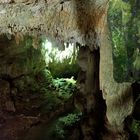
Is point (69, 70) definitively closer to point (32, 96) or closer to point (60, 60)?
point (60, 60)

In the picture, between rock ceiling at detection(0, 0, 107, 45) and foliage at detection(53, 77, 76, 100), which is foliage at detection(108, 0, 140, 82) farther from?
foliage at detection(53, 77, 76, 100)

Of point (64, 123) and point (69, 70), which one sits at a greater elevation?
point (69, 70)

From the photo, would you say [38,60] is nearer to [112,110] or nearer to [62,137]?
[62,137]

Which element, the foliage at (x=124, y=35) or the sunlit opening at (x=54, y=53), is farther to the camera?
the sunlit opening at (x=54, y=53)

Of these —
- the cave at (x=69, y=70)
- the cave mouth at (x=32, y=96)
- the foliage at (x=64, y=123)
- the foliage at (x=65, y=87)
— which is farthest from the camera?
the foliage at (x=65, y=87)

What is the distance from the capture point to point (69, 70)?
34.3ft

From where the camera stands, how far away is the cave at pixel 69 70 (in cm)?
399

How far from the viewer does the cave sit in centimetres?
399

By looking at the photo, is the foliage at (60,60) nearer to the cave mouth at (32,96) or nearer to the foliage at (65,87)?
the cave mouth at (32,96)

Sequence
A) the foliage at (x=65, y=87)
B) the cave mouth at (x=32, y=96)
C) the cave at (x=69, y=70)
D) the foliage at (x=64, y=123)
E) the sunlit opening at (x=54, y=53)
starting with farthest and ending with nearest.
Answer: the foliage at (x=65, y=87) < the sunlit opening at (x=54, y=53) < the cave mouth at (x=32, y=96) < the foliage at (x=64, y=123) < the cave at (x=69, y=70)

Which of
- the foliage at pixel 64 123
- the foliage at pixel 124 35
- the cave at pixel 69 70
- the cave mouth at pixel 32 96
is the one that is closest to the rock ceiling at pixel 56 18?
the cave at pixel 69 70

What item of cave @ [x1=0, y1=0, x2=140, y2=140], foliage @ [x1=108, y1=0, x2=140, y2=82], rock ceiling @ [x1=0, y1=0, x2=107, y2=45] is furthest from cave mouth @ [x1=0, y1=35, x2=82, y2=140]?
foliage @ [x1=108, y1=0, x2=140, y2=82]

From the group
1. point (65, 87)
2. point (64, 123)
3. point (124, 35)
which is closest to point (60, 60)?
point (65, 87)

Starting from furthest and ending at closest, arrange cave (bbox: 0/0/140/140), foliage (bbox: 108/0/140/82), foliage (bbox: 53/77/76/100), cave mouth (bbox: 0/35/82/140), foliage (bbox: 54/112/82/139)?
foliage (bbox: 53/77/76/100) < cave mouth (bbox: 0/35/82/140) < foliage (bbox: 54/112/82/139) < cave (bbox: 0/0/140/140) < foliage (bbox: 108/0/140/82)
